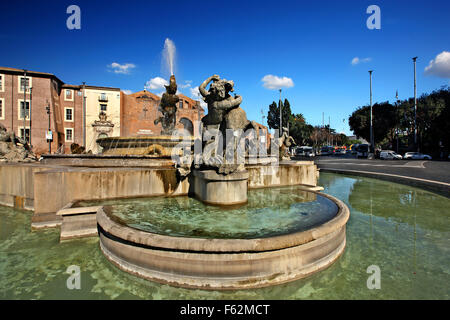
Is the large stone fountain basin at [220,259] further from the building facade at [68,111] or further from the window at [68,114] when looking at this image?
the window at [68,114]

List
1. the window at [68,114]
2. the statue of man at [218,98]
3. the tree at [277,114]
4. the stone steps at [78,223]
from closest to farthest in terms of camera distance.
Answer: the stone steps at [78,223] < the statue of man at [218,98] < the window at [68,114] < the tree at [277,114]

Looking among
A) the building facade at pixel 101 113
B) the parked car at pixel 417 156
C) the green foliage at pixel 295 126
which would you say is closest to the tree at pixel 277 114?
the green foliage at pixel 295 126

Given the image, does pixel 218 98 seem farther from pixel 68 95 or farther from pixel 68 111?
pixel 68 95

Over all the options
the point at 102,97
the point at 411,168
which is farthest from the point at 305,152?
the point at 102,97

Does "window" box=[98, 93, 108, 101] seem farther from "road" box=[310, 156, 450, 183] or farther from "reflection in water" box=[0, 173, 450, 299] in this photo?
"reflection in water" box=[0, 173, 450, 299]

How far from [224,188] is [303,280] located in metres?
2.29

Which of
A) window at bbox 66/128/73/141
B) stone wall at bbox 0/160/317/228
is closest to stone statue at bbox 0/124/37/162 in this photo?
stone wall at bbox 0/160/317/228

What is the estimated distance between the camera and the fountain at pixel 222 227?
106 inches

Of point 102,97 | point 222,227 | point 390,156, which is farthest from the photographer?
point 102,97

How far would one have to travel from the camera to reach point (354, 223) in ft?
16.6

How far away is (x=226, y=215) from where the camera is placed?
4137 mm

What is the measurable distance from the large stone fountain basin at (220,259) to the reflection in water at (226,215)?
1.29 feet

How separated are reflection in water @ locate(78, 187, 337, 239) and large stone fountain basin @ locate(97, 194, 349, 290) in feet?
1.29
